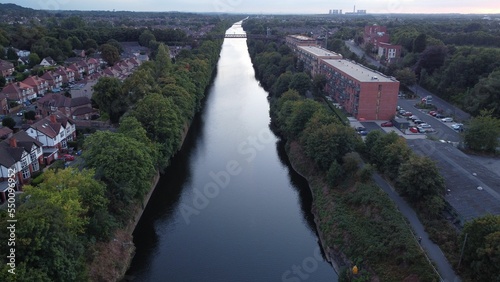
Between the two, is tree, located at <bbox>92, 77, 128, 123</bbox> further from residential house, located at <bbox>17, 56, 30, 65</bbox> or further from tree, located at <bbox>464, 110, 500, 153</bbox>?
residential house, located at <bbox>17, 56, 30, 65</bbox>

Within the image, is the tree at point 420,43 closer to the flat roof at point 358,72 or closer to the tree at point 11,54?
the flat roof at point 358,72

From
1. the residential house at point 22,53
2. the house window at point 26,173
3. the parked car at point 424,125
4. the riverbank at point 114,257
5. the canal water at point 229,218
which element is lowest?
the canal water at point 229,218

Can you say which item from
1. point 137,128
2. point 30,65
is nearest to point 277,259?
point 137,128

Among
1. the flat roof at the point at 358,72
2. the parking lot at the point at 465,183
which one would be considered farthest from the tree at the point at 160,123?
the flat roof at the point at 358,72

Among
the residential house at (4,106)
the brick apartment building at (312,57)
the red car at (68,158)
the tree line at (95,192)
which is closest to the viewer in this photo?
the tree line at (95,192)

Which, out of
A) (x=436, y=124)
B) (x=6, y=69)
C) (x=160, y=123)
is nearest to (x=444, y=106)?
(x=436, y=124)

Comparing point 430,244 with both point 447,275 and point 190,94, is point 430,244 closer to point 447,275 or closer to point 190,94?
point 447,275
